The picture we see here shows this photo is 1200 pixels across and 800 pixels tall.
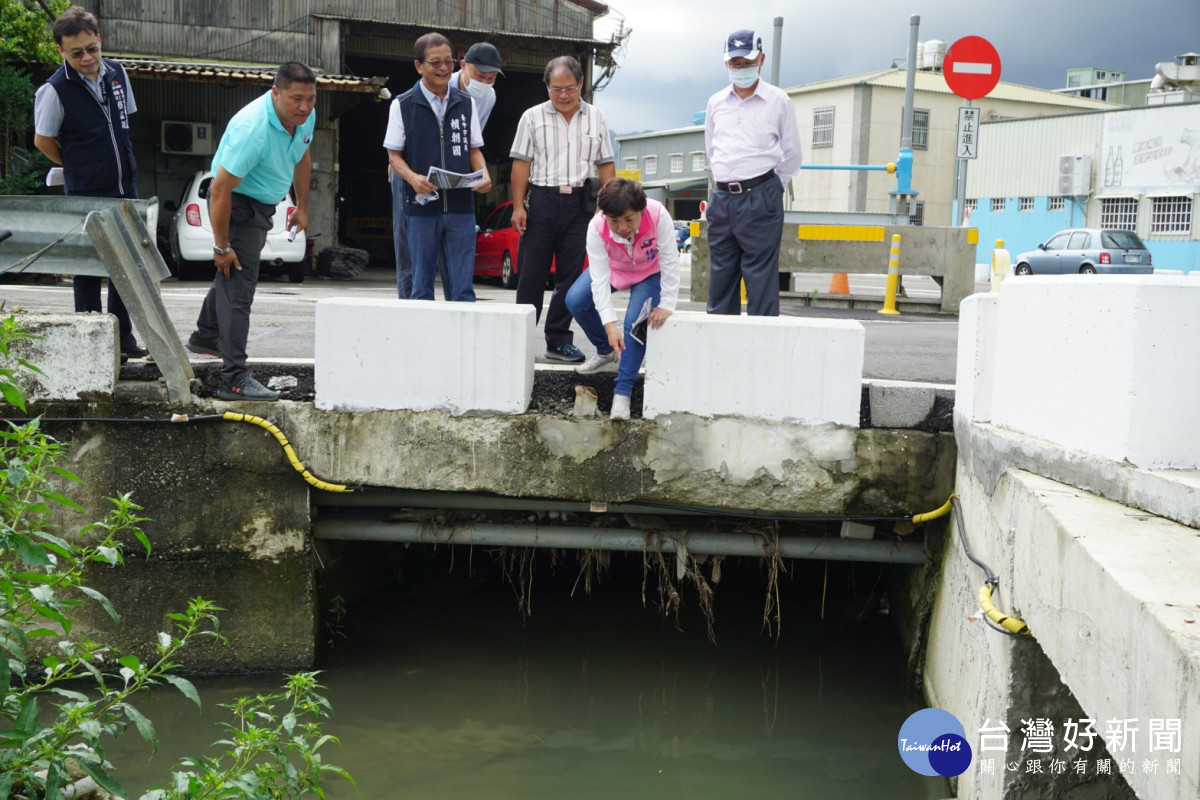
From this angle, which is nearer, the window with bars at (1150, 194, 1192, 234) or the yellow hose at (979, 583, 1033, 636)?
the yellow hose at (979, 583, 1033, 636)

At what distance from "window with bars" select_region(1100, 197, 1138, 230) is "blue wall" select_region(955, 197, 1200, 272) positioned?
749mm

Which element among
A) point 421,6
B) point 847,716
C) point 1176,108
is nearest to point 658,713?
point 847,716

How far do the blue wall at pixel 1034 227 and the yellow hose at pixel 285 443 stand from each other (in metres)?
30.9

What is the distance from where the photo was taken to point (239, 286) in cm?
552

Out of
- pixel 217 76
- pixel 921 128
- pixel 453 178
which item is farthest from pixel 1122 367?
pixel 921 128

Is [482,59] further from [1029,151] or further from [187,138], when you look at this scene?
[1029,151]

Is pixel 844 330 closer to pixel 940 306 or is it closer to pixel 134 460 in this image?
pixel 134 460

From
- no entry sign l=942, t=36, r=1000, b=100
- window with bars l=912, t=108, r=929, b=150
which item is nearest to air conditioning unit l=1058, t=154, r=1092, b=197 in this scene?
window with bars l=912, t=108, r=929, b=150

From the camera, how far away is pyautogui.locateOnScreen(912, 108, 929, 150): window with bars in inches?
1753

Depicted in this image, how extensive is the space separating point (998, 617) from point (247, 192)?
154 inches

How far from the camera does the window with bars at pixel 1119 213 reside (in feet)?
111

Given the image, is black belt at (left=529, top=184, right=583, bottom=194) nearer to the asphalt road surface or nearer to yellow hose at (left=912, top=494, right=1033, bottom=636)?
the asphalt road surface

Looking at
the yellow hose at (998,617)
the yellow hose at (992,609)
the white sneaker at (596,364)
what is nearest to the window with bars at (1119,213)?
the white sneaker at (596,364)

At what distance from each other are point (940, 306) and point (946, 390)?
701 cm
